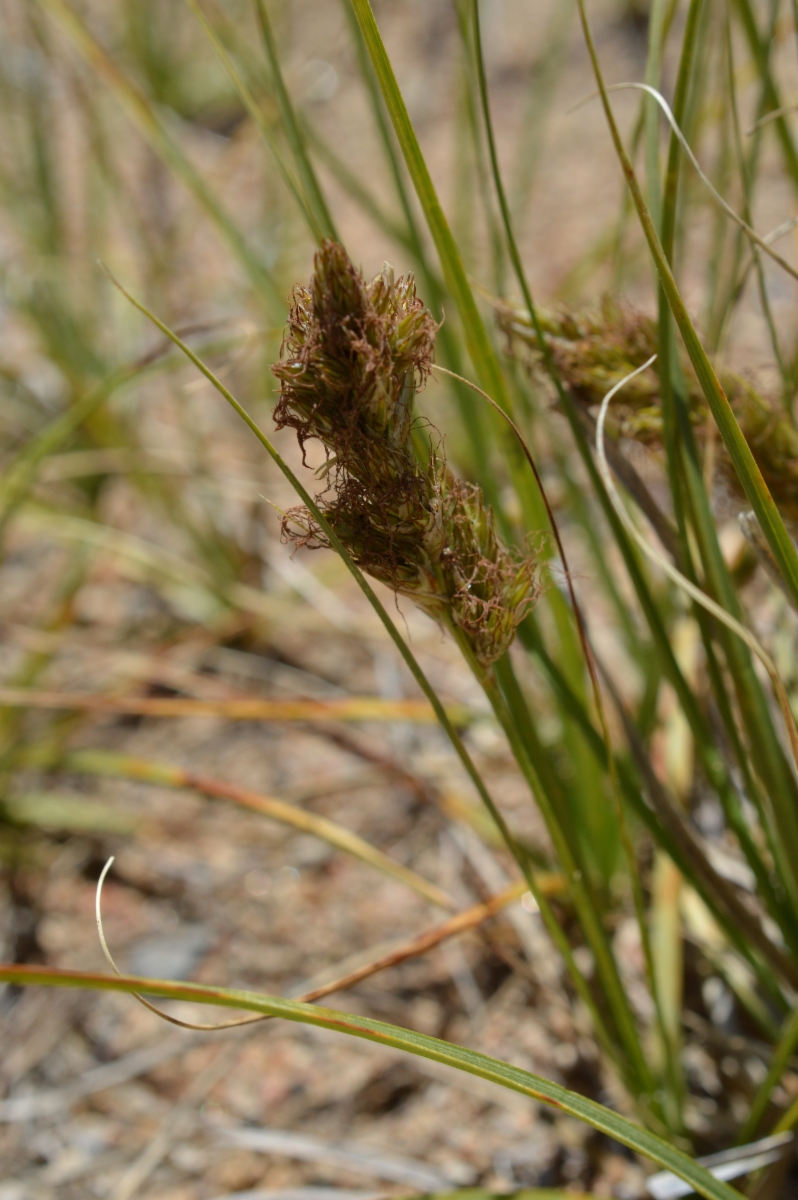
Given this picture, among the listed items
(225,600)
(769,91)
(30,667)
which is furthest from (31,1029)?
(769,91)

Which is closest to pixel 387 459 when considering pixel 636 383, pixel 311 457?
pixel 636 383

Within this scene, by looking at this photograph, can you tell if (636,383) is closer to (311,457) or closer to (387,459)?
(387,459)

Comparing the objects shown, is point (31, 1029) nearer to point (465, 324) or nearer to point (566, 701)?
point (566, 701)

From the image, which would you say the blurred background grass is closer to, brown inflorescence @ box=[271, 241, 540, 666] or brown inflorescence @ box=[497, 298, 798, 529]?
brown inflorescence @ box=[497, 298, 798, 529]

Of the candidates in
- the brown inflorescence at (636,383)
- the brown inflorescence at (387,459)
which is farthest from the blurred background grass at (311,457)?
the brown inflorescence at (387,459)

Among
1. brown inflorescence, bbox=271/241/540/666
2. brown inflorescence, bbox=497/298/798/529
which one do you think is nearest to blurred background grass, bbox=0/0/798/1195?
brown inflorescence, bbox=497/298/798/529
